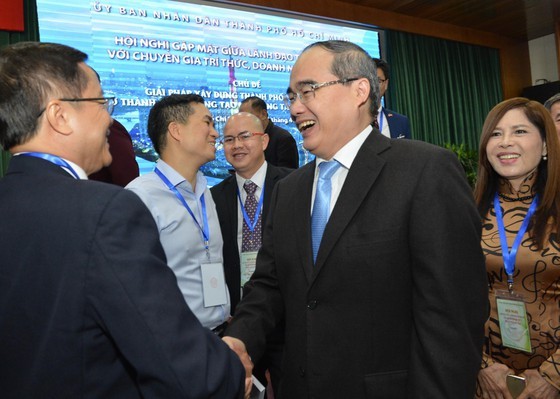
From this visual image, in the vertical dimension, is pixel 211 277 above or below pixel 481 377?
above

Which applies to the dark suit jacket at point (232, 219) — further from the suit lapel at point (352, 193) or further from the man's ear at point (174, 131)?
the suit lapel at point (352, 193)

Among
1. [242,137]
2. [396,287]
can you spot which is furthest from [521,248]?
[242,137]

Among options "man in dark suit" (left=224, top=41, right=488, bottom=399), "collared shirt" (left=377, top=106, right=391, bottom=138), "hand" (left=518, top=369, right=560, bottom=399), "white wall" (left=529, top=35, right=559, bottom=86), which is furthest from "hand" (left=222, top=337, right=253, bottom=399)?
"white wall" (left=529, top=35, right=559, bottom=86)

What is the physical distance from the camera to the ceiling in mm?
7090

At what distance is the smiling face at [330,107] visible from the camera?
1470mm

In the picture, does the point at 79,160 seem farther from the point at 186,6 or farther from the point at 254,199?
the point at 186,6

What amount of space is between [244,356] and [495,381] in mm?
977

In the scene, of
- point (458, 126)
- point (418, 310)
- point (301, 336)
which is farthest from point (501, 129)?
point (458, 126)

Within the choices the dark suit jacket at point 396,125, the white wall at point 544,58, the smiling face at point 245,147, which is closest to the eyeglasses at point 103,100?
the smiling face at point 245,147

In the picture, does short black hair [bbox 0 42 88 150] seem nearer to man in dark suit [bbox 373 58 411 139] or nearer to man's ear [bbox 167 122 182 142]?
man's ear [bbox 167 122 182 142]

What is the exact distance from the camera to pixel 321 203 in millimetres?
1435

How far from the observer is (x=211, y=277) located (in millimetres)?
2166

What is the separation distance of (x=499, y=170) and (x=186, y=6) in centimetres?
447

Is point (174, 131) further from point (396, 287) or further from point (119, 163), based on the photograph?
point (396, 287)
